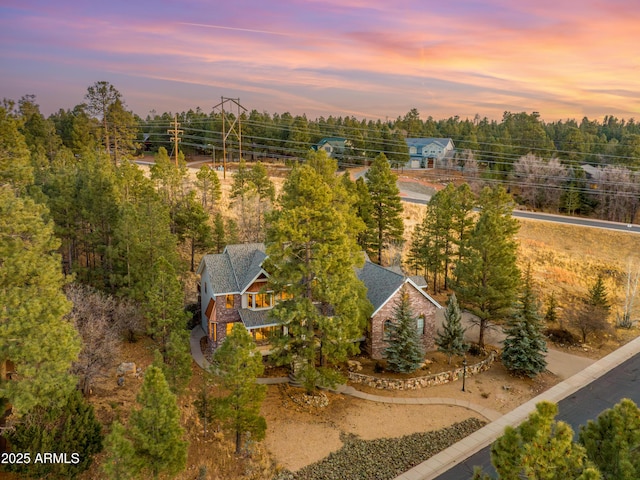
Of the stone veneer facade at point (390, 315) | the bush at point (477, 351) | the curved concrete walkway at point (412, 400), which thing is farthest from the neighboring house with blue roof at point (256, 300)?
the curved concrete walkway at point (412, 400)

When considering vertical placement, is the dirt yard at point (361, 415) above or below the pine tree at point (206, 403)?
below

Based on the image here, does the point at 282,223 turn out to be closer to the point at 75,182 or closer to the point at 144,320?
the point at 144,320

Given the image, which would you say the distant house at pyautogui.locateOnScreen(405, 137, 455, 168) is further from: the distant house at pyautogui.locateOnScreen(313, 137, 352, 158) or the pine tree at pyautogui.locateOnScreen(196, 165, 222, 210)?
the pine tree at pyautogui.locateOnScreen(196, 165, 222, 210)

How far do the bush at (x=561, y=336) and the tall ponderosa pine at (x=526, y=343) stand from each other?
6.98 meters

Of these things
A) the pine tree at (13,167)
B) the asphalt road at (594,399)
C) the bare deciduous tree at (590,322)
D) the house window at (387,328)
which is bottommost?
the asphalt road at (594,399)

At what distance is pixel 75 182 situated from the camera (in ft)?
113

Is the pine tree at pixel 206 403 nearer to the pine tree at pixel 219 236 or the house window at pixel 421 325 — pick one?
the house window at pixel 421 325

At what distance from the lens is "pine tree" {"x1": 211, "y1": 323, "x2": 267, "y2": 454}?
1964cm

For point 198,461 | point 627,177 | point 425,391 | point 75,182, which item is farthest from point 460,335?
point 627,177

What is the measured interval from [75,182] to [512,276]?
32391mm

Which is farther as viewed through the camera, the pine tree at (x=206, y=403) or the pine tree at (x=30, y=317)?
the pine tree at (x=206, y=403)

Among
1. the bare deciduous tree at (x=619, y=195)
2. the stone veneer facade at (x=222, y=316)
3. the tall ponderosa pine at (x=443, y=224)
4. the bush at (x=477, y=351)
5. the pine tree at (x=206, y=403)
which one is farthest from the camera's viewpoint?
the bare deciduous tree at (x=619, y=195)

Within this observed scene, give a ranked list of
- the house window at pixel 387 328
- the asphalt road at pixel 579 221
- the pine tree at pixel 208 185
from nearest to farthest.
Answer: the house window at pixel 387 328
the pine tree at pixel 208 185
the asphalt road at pixel 579 221

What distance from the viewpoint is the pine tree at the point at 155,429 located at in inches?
615
